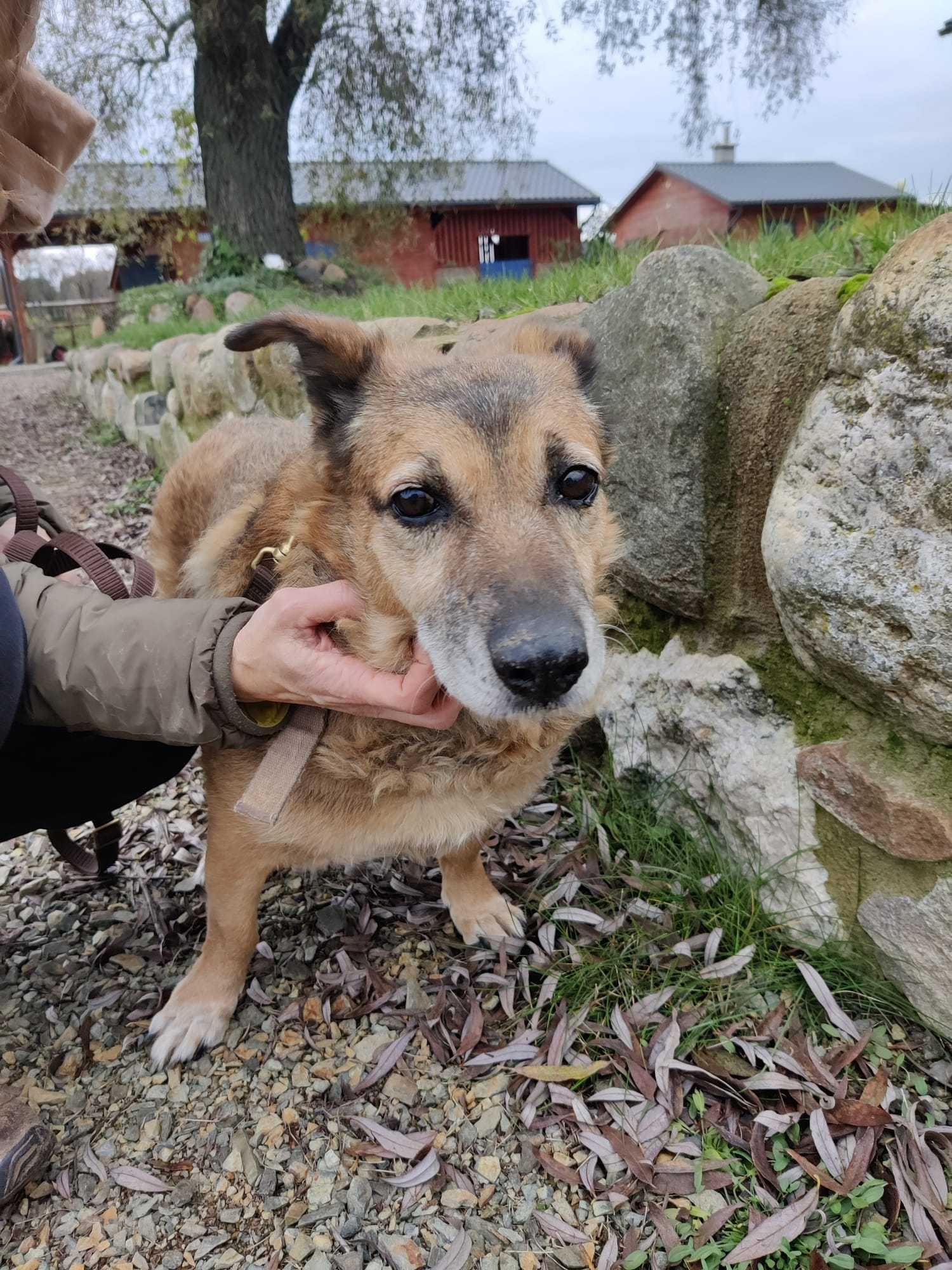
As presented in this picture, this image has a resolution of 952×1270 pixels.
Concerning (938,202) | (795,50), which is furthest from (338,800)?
(795,50)

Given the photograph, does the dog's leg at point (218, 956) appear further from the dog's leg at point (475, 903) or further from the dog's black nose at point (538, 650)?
the dog's black nose at point (538, 650)

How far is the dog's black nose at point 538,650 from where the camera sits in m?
1.48

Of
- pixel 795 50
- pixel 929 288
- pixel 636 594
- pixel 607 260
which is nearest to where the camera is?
pixel 929 288

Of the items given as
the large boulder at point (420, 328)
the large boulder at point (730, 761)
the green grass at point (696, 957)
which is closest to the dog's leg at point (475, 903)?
the green grass at point (696, 957)

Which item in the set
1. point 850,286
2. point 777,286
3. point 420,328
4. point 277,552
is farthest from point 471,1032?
point 420,328

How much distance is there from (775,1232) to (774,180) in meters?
30.7

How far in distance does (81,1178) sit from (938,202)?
4.02 metres

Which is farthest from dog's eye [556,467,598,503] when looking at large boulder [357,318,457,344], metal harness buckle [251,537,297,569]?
large boulder [357,318,457,344]

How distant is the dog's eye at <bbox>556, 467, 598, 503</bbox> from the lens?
188cm

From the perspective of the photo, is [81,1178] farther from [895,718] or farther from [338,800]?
[895,718]

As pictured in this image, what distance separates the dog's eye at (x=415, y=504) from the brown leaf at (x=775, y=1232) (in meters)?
1.61

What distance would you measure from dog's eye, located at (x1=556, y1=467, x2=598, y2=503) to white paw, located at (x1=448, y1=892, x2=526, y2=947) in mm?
1300

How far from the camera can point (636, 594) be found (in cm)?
283

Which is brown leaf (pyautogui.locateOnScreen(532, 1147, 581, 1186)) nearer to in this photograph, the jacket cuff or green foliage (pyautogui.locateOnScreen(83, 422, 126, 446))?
the jacket cuff
